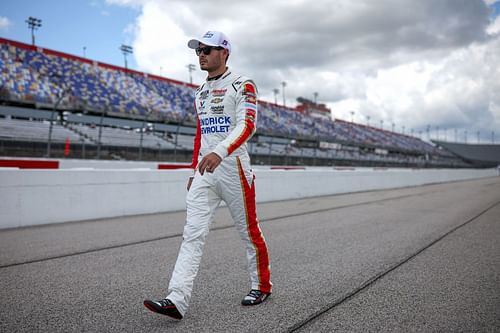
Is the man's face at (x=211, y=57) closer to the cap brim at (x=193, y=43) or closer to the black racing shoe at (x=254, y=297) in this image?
the cap brim at (x=193, y=43)

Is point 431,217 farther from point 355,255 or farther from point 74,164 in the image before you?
point 74,164

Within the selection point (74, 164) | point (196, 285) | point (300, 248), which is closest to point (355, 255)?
point (300, 248)

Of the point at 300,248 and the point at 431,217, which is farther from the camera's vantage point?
the point at 431,217

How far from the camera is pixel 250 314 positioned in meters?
2.68

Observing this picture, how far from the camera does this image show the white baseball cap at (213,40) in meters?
2.80

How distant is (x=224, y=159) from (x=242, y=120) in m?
0.30

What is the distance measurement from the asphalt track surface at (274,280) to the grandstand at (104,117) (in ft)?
41.2

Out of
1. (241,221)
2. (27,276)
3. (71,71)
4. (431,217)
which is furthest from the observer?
(71,71)

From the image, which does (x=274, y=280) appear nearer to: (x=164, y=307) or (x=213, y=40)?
(x=164, y=307)

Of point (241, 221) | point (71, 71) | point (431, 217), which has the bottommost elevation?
point (431, 217)

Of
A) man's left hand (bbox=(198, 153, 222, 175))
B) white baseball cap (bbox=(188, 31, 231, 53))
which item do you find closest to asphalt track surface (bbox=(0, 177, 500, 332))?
man's left hand (bbox=(198, 153, 222, 175))

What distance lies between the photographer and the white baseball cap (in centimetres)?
280

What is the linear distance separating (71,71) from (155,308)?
33367 millimetres

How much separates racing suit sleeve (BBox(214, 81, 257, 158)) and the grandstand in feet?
49.4
